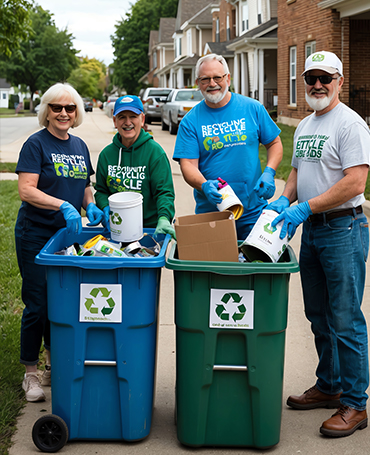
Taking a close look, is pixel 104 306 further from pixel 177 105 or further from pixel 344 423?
pixel 177 105

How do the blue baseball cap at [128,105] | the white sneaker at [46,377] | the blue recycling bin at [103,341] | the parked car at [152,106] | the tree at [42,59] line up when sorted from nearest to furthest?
the blue recycling bin at [103,341]
the blue baseball cap at [128,105]
the white sneaker at [46,377]
the parked car at [152,106]
the tree at [42,59]

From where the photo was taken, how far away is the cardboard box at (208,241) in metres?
3.12

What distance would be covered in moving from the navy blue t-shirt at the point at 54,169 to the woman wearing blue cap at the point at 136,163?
196mm

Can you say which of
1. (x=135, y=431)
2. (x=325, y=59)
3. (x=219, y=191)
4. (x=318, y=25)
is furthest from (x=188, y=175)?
(x=318, y=25)

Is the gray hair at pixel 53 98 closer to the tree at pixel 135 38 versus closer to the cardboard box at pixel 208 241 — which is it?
the cardboard box at pixel 208 241

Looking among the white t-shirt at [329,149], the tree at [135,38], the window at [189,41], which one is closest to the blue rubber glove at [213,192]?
the white t-shirt at [329,149]

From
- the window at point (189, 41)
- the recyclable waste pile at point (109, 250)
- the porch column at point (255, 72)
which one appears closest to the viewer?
the recyclable waste pile at point (109, 250)

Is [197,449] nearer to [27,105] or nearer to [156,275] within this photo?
[156,275]

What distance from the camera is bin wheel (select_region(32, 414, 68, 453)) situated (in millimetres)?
3189

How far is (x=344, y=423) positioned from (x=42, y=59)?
63.5 metres

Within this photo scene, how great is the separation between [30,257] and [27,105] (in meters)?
79.4

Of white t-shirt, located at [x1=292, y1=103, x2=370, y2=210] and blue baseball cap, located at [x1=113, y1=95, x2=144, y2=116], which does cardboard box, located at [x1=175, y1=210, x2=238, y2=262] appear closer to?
white t-shirt, located at [x1=292, y1=103, x2=370, y2=210]

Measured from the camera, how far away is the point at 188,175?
379cm

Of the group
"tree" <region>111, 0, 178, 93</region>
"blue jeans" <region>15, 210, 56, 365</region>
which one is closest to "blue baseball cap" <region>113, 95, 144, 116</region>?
"blue jeans" <region>15, 210, 56, 365</region>
